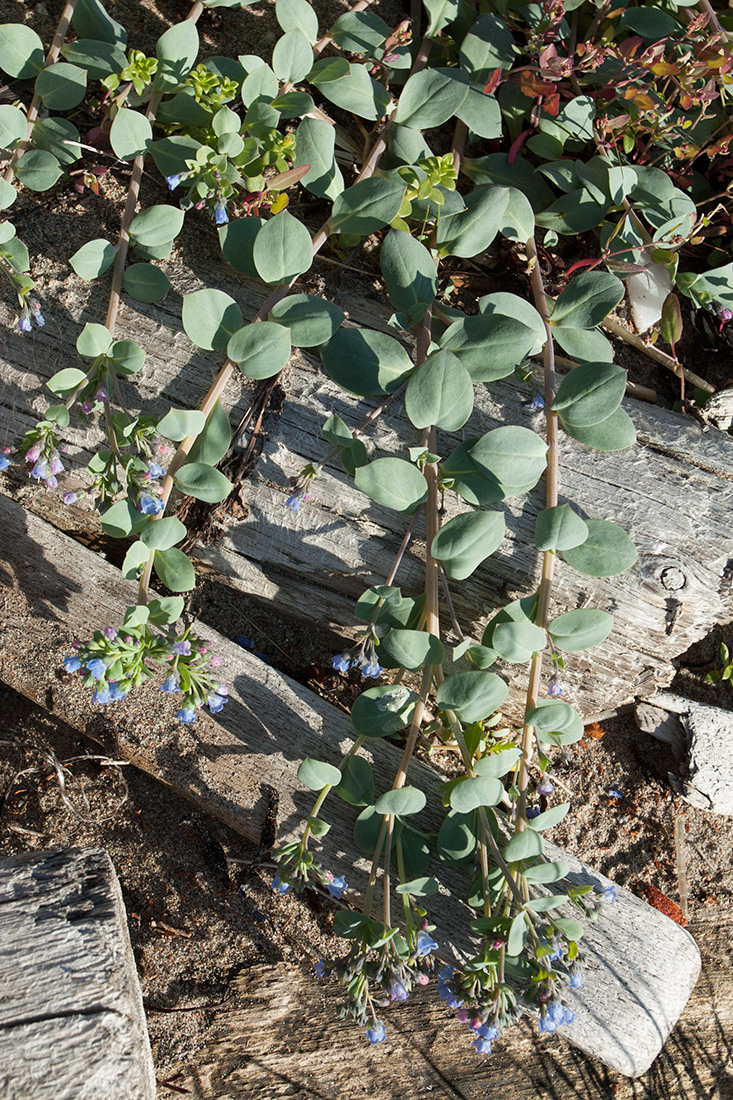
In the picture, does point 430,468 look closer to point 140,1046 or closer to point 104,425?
point 104,425

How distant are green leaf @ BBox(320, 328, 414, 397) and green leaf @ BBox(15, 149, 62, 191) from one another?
0.94 m

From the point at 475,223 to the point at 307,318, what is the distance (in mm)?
512

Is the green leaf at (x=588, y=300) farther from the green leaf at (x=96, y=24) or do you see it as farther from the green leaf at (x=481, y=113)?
the green leaf at (x=96, y=24)

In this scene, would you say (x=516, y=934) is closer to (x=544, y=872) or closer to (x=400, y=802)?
(x=544, y=872)

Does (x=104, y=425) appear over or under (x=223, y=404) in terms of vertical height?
under

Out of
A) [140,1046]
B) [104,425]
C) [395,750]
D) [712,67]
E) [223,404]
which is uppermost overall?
[712,67]

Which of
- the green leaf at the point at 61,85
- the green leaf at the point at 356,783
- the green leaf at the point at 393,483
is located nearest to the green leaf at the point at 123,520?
the green leaf at the point at 393,483

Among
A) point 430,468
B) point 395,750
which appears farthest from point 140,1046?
point 430,468

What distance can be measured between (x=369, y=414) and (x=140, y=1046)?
1647 mm

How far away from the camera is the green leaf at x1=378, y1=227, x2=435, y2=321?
1928mm

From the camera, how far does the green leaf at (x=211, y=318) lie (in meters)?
1.93

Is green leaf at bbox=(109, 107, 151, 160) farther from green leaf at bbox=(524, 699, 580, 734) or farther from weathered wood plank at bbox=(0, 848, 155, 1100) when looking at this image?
weathered wood plank at bbox=(0, 848, 155, 1100)

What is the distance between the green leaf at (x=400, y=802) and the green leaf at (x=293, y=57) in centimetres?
192

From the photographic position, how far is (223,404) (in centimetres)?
221
